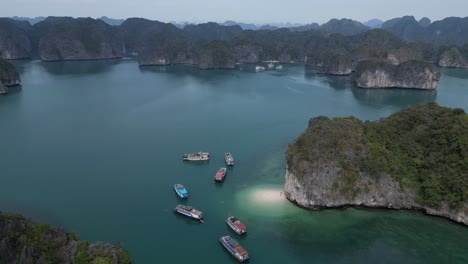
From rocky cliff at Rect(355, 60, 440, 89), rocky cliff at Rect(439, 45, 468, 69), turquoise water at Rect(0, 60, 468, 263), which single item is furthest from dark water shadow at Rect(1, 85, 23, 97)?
rocky cliff at Rect(439, 45, 468, 69)

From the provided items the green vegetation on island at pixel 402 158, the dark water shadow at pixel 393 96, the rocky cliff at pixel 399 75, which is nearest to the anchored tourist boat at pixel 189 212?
the green vegetation on island at pixel 402 158

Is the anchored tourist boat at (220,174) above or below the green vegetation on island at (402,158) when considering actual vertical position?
below

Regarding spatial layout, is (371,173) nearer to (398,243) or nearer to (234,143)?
(398,243)

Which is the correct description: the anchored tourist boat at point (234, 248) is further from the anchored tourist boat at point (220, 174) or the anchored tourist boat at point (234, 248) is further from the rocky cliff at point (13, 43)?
the rocky cliff at point (13, 43)

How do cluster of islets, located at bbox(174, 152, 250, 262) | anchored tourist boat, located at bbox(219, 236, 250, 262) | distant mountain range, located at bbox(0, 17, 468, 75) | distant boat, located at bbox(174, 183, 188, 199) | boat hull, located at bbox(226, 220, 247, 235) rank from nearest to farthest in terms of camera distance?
anchored tourist boat, located at bbox(219, 236, 250, 262) → cluster of islets, located at bbox(174, 152, 250, 262) → boat hull, located at bbox(226, 220, 247, 235) → distant boat, located at bbox(174, 183, 188, 199) → distant mountain range, located at bbox(0, 17, 468, 75)

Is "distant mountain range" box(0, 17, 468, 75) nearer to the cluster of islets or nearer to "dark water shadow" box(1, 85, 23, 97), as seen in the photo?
"dark water shadow" box(1, 85, 23, 97)

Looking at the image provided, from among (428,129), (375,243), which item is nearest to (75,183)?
(375,243)
